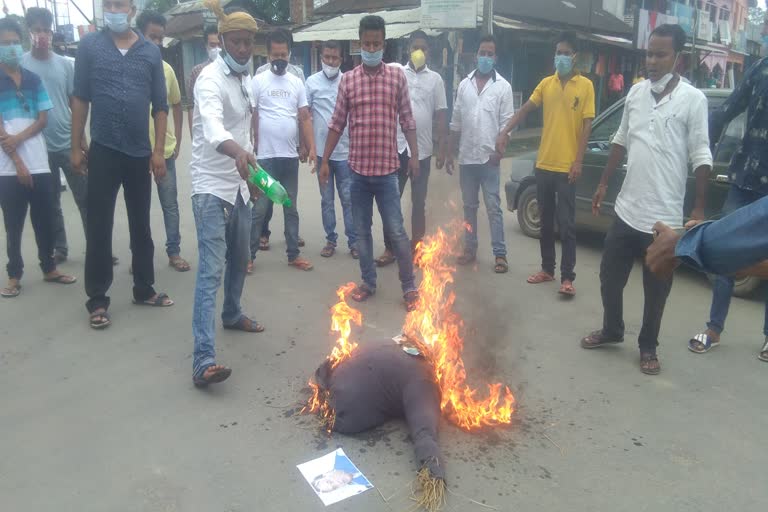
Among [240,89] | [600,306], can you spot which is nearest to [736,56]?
[600,306]

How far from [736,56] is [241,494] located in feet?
123

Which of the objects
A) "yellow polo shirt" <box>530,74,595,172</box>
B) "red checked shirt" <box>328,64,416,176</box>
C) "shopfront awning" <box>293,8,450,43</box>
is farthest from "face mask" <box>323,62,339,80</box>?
"shopfront awning" <box>293,8,450,43</box>

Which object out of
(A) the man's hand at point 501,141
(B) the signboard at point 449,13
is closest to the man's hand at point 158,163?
(A) the man's hand at point 501,141

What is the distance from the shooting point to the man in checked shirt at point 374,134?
498cm

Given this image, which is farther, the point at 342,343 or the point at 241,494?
the point at 342,343

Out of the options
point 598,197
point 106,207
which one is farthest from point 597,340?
point 106,207

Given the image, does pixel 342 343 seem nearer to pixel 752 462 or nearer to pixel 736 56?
pixel 752 462

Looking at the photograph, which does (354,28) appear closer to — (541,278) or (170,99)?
(170,99)

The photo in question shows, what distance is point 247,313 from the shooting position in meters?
4.98

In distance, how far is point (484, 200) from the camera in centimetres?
615

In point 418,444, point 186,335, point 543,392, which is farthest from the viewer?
point 186,335

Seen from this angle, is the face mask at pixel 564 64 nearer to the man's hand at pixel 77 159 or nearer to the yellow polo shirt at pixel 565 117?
the yellow polo shirt at pixel 565 117

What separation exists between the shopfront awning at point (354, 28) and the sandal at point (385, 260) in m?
10.3

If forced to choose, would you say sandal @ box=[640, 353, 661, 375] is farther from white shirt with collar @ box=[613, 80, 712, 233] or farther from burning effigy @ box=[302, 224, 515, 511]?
burning effigy @ box=[302, 224, 515, 511]
